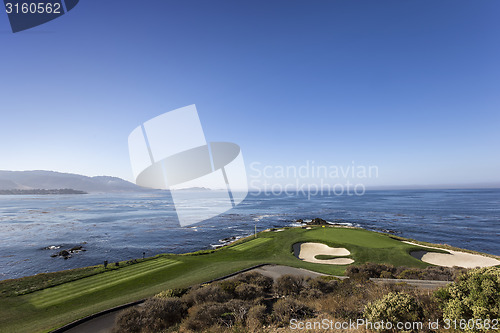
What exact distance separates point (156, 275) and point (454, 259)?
114 ft

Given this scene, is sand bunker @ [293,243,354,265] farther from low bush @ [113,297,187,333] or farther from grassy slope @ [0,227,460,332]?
low bush @ [113,297,187,333]

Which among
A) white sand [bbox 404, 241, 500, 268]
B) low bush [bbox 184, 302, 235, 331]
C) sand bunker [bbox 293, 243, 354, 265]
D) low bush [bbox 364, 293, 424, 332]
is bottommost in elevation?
white sand [bbox 404, 241, 500, 268]

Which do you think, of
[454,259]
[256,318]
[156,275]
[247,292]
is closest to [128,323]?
[256,318]

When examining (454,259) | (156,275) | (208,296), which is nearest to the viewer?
(208,296)

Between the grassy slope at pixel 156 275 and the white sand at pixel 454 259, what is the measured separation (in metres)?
1.93

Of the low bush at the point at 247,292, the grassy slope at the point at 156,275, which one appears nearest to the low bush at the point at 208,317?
the low bush at the point at 247,292

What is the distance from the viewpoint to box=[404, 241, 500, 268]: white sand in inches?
1001

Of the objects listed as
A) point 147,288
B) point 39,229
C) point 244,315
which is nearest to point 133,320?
point 244,315

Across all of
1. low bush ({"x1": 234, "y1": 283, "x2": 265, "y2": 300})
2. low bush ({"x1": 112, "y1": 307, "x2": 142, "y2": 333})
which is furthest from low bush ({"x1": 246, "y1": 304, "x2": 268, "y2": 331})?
low bush ({"x1": 112, "y1": 307, "x2": 142, "y2": 333})

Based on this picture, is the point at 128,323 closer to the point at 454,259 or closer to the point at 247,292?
the point at 247,292

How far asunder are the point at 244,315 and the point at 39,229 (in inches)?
2696

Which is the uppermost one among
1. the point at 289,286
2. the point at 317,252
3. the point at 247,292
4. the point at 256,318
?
the point at 256,318

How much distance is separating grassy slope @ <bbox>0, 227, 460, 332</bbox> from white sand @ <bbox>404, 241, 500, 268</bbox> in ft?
6.32

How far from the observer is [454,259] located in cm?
2688
